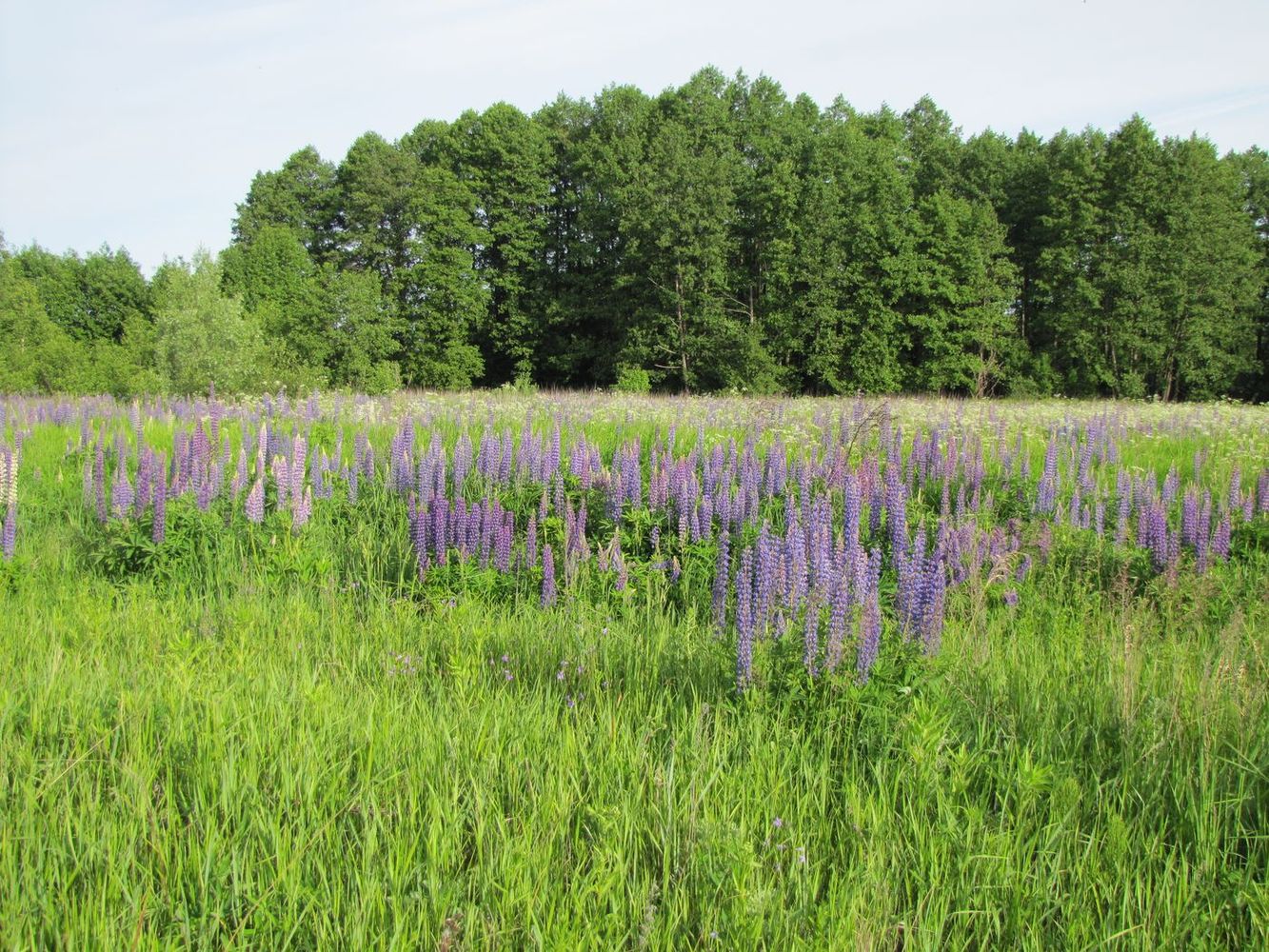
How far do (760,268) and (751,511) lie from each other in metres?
39.3

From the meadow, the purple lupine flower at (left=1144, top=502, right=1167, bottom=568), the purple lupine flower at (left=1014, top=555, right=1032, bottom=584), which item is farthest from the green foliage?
the purple lupine flower at (left=1144, top=502, right=1167, bottom=568)

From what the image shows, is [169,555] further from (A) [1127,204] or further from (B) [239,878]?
(A) [1127,204]

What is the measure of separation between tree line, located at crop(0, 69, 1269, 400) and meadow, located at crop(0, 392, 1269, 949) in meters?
22.0

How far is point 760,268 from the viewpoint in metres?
43.1

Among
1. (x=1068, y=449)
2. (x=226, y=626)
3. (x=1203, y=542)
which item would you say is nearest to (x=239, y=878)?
(x=226, y=626)

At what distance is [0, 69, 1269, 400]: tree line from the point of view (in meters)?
36.6

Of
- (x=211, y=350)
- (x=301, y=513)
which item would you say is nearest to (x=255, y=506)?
(x=301, y=513)

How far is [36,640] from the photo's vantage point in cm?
379

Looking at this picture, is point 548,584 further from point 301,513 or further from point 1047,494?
point 1047,494

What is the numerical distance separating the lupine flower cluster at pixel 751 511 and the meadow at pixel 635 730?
1.5 inches

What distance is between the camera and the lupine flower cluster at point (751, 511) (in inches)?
138

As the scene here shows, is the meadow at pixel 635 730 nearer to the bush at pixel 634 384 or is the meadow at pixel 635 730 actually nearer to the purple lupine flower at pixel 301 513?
the purple lupine flower at pixel 301 513

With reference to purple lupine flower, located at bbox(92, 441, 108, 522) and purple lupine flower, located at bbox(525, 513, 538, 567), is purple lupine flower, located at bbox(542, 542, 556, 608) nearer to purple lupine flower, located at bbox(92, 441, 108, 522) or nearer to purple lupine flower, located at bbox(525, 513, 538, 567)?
purple lupine flower, located at bbox(525, 513, 538, 567)

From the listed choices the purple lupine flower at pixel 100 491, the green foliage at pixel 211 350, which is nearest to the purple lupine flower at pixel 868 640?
the purple lupine flower at pixel 100 491
